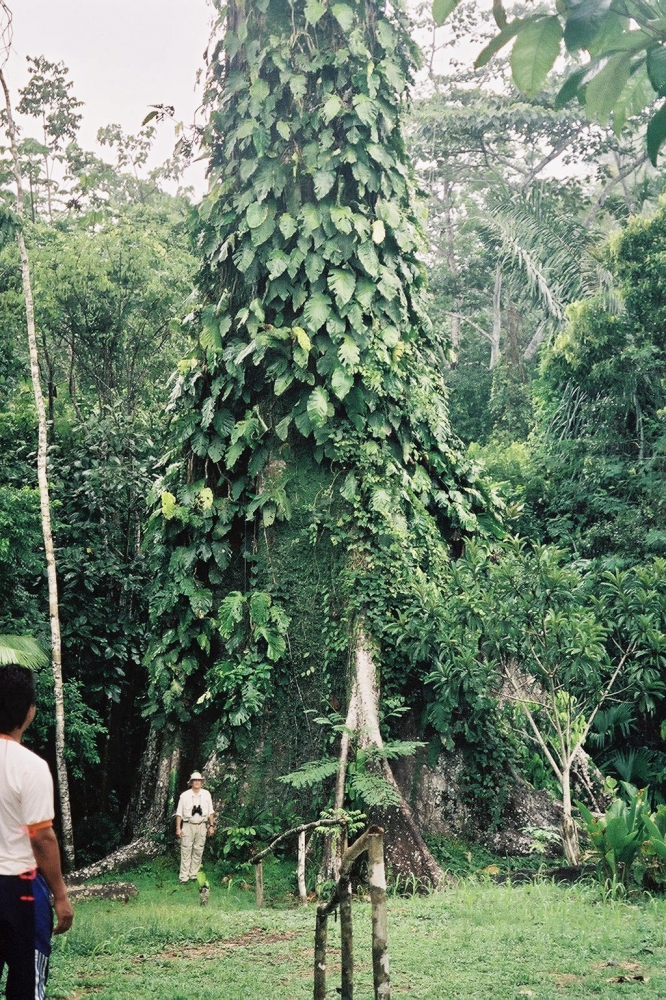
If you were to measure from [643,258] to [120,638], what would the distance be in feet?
25.8

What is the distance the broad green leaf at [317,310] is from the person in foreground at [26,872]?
601 centimetres

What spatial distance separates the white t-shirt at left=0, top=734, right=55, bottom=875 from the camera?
2.90 m

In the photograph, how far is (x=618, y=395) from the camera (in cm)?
1271

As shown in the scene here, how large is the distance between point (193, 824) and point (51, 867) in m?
5.19

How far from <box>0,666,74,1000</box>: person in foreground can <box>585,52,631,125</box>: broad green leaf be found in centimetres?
231

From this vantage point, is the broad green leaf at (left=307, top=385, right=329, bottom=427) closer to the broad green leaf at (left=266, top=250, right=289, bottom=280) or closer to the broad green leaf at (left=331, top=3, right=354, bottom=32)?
the broad green leaf at (left=266, top=250, right=289, bottom=280)

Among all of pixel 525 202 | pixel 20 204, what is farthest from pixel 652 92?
pixel 525 202

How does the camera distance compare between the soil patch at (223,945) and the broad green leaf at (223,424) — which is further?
the broad green leaf at (223,424)

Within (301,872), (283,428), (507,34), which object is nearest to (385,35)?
(283,428)

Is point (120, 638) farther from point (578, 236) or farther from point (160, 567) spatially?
point (578, 236)

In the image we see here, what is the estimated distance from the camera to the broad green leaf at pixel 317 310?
8477 mm

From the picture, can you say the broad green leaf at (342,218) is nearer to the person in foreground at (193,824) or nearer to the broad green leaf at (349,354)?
the broad green leaf at (349,354)

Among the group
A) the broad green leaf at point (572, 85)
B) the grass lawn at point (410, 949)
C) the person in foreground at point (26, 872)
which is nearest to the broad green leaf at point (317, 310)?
the grass lawn at point (410, 949)

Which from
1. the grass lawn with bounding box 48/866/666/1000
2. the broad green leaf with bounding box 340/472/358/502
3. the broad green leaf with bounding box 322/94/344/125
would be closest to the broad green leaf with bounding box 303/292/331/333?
the broad green leaf with bounding box 340/472/358/502
